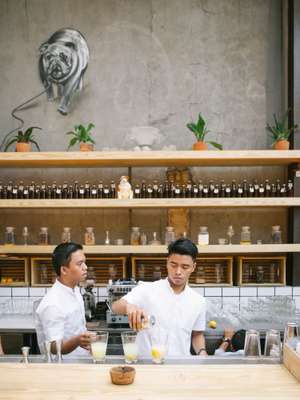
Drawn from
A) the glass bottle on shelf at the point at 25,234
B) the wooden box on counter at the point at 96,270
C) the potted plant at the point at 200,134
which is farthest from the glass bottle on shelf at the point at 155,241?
the glass bottle on shelf at the point at 25,234

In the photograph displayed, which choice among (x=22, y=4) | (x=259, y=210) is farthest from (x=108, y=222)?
(x=22, y=4)

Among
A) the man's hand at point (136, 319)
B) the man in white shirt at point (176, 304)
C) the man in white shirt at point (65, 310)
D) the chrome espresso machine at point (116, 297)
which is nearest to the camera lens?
the man's hand at point (136, 319)

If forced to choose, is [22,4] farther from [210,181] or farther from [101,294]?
[101,294]

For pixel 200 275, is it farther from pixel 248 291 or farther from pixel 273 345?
pixel 273 345

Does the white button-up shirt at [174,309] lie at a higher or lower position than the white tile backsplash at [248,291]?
higher

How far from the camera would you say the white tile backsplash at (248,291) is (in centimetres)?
434

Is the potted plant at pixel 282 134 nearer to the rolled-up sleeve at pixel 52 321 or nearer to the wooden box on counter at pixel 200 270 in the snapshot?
the wooden box on counter at pixel 200 270

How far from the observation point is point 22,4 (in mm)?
4723

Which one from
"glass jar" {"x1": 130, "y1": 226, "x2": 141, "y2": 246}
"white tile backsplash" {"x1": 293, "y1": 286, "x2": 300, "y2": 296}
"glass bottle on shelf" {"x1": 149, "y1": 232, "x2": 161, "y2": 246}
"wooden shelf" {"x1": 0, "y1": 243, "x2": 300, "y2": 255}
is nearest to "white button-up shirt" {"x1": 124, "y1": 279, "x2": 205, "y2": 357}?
"wooden shelf" {"x1": 0, "y1": 243, "x2": 300, "y2": 255}

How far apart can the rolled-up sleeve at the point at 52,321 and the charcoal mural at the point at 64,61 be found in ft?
9.56

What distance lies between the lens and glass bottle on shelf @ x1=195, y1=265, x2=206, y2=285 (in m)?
4.36

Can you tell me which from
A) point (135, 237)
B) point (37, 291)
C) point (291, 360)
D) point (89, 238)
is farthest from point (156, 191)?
point (291, 360)

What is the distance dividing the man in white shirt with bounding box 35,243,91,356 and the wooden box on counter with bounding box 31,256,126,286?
167cm

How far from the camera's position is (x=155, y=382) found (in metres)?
1.63
